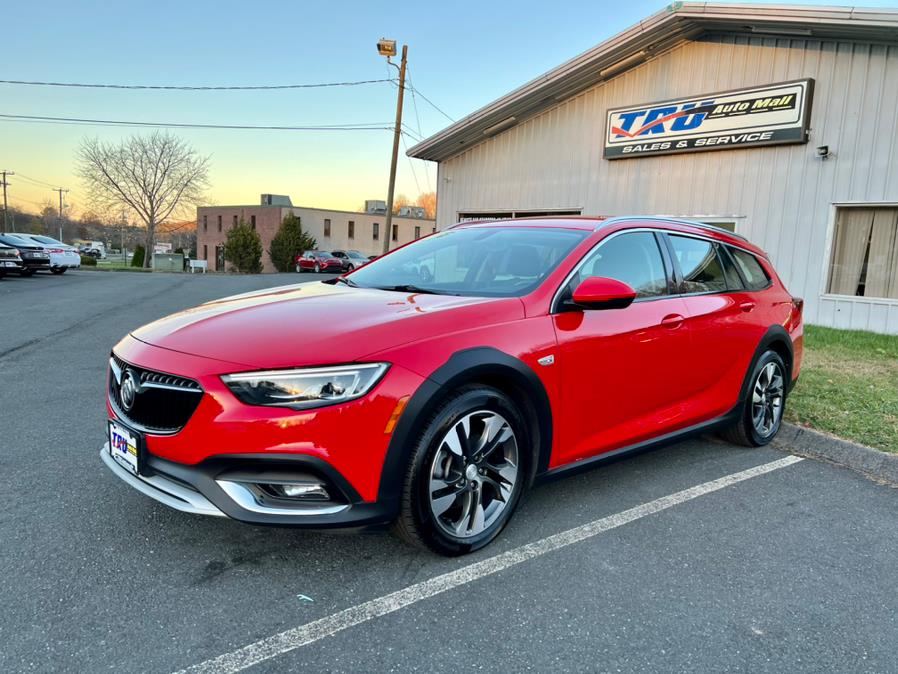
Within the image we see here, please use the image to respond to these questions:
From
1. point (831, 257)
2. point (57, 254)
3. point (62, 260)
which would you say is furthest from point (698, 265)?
point (62, 260)

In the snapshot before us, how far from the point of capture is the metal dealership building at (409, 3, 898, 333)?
10.1m

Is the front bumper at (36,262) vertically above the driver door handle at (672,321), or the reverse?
the driver door handle at (672,321)

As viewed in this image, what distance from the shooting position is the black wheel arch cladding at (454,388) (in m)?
2.51

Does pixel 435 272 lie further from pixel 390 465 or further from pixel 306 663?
pixel 306 663

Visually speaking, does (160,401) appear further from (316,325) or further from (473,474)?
(473,474)

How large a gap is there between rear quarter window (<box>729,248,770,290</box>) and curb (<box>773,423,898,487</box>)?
1189mm

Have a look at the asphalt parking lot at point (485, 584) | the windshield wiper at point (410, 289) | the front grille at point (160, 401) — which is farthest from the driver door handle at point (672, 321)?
the front grille at point (160, 401)

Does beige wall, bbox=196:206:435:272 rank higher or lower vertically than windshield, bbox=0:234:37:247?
higher

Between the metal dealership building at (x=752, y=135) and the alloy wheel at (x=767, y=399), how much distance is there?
7167mm

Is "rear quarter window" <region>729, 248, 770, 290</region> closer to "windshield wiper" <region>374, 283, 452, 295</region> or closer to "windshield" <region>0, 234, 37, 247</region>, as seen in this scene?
"windshield wiper" <region>374, 283, 452, 295</region>

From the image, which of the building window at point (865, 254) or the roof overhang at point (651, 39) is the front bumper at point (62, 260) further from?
the building window at point (865, 254)

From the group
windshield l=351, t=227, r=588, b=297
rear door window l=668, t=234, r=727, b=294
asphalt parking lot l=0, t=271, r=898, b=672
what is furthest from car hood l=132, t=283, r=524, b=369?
rear door window l=668, t=234, r=727, b=294

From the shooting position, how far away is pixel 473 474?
2816 millimetres

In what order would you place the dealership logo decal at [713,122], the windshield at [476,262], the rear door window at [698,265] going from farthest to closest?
the dealership logo decal at [713,122], the rear door window at [698,265], the windshield at [476,262]
